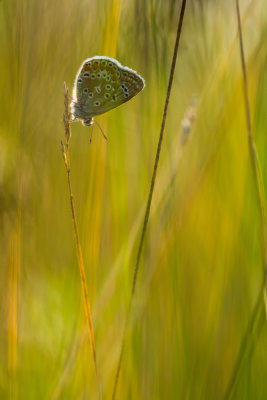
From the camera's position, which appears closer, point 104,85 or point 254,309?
point 254,309

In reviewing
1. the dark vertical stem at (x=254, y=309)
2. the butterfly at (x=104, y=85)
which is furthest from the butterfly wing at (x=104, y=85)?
the dark vertical stem at (x=254, y=309)

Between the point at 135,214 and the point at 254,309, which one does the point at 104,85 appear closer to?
the point at 135,214

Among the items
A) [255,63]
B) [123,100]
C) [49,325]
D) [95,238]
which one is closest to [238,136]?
[255,63]

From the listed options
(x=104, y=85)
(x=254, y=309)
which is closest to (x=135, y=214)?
(x=104, y=85)

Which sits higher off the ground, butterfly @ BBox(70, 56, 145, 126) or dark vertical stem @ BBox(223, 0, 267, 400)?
butterfly @ BBox(70, 56, 145, 126)

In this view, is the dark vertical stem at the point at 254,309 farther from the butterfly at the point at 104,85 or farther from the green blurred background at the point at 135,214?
the butterfly at the point at 104,85

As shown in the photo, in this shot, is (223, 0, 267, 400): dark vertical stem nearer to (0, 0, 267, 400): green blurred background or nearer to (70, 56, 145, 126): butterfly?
(0, 0, 267, 400): green blurred background

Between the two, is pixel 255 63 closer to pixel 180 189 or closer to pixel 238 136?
pixel 238 136

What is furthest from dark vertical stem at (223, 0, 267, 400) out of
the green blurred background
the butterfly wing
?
the butterfly wing
